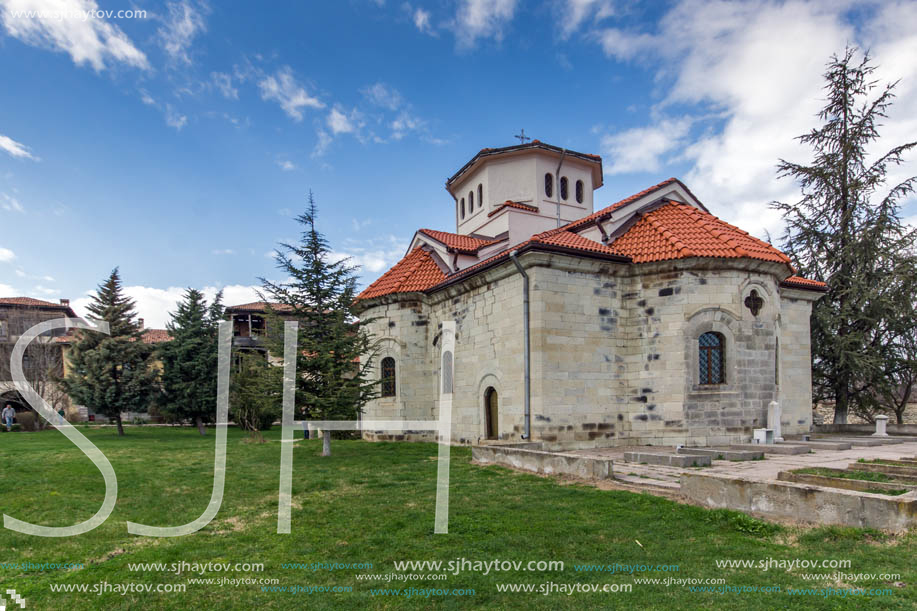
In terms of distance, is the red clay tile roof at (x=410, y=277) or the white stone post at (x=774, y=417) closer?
the white stone post at (x=774, y=417)

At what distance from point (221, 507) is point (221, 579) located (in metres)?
2.66

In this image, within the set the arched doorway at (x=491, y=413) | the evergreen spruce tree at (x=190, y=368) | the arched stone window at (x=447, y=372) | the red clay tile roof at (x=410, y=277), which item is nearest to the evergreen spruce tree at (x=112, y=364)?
the evergreen spruce tree at (x=190, y=368)

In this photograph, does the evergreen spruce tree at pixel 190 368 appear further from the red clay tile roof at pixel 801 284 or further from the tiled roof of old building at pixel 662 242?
the red clay tile roof at pixel 801 284

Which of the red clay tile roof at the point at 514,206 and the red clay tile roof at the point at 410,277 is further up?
the red clay tile roof at the point at 514,206

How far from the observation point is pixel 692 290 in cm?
1270

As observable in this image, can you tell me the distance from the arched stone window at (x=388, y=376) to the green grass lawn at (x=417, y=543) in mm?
8050

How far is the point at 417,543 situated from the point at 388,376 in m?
11.7

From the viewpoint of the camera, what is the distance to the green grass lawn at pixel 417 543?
4.02 m

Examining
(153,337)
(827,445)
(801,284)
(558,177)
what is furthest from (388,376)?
(153,337)

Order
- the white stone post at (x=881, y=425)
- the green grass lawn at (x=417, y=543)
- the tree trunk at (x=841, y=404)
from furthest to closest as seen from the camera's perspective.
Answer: the tree trunk at (x=841, y=404) → the white stone post at (x=881, y=425) → the green grass lawn at (x=417, y=543)

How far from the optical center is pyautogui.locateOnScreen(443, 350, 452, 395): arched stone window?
16.1m

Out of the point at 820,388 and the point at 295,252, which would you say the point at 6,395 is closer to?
the point at 295,252

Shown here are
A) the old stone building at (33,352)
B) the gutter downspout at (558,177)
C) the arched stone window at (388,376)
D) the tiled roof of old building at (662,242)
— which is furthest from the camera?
the old stone building at (33,352)

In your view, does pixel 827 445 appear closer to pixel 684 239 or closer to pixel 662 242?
pixel 684 239
